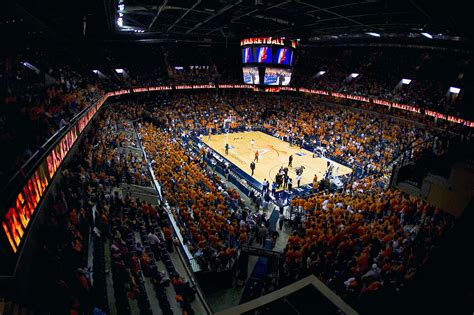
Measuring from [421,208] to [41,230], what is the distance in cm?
1389

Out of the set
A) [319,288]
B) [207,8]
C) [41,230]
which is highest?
[207,8]

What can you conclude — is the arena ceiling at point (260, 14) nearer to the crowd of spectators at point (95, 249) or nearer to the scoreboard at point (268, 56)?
the scoreboard at point (268, 56)

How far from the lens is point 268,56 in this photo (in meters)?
24.9

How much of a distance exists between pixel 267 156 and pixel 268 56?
9556 millimetres

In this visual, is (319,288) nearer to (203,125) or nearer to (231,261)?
(231,261)

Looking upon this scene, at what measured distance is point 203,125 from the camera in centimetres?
3666

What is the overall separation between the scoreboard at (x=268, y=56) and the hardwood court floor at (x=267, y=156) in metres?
7.57

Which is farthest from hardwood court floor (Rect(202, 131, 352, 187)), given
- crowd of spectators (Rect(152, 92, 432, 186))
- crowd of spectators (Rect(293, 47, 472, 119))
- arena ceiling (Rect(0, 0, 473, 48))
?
crowd of spectators (Rect(293, 47, 472, 119))

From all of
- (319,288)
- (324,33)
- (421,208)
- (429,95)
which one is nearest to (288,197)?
(421,208)

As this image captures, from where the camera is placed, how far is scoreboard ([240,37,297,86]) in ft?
79.4

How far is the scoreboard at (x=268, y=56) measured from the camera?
24.2 metres

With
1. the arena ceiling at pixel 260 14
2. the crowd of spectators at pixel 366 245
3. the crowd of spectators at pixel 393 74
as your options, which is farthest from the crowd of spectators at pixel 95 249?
the crowd of spectators at pixel 393 74

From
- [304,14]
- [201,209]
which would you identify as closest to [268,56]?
[304,14]

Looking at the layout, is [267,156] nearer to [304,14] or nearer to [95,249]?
[304,14]
